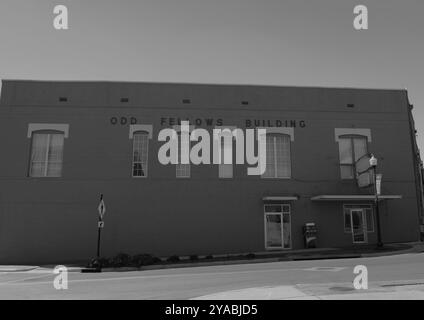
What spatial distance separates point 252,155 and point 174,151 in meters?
4.42

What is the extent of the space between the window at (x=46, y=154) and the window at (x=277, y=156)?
1158 cm

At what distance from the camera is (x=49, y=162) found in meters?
24.0

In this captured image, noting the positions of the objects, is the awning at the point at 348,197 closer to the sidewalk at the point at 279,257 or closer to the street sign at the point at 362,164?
the street sign at the point at 362,164

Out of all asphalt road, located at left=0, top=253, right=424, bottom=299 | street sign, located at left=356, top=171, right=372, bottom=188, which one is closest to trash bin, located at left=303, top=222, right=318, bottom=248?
street sign, located at left=356, top=171, right=372, bottom=188

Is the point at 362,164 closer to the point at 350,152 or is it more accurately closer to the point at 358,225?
the point at 350,152

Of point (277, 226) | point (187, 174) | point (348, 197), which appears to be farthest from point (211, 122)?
point (348, 197)

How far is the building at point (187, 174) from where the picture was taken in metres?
23.1

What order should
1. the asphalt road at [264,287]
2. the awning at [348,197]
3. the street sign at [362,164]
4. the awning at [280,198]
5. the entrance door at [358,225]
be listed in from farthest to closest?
1. the entrance door at [358,225]
2. the street sign at [362,164]
3. the awning at [280,198]
4. the awning at [348,197]
5. the asphalt road at [264,287]

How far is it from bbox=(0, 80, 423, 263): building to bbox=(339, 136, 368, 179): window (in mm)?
60

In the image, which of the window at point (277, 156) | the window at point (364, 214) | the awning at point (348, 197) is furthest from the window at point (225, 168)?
the window at point (364, 214)

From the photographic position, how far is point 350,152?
25.2 meters
